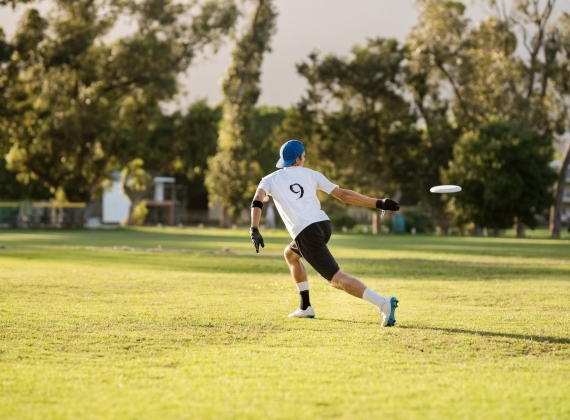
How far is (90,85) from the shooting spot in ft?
221

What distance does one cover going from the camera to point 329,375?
23.1ft

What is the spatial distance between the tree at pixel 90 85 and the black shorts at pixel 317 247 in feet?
179

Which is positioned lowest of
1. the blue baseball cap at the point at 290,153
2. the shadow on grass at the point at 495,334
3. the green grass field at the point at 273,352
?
the green grass field at the point at 273,352

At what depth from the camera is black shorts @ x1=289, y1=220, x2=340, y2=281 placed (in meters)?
10.6

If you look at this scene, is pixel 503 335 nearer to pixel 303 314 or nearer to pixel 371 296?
pixel 371 296

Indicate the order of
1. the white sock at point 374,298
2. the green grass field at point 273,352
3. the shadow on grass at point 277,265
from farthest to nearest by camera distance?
the shadow on grass at point 277,265
the white sock at point 374,298
the green grass field at point 273,352

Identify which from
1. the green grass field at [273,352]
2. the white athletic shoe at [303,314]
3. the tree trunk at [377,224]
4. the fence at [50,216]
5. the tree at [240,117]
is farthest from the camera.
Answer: the tree at [240,117]

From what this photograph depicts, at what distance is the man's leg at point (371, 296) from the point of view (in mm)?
10189

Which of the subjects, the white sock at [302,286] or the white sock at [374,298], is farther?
the white sock at [302,286]

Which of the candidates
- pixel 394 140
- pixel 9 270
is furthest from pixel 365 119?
pixel 9 270

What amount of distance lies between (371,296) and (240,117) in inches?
2525

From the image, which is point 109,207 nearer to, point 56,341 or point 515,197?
→ point 515,197

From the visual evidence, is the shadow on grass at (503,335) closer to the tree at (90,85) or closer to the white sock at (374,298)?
the white sock at (374,298)

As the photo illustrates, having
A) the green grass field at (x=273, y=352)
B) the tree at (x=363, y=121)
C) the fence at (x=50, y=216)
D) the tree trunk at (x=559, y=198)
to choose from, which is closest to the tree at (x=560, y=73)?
the tree trunk at (x=559, y=198)
